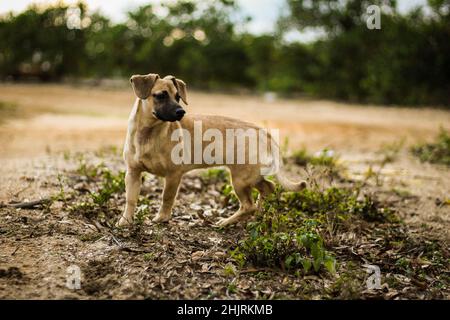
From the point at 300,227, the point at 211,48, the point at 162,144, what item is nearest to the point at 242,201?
the point at 300,227

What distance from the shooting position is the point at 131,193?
14.7ft

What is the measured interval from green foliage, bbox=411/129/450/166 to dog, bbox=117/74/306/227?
461 cm

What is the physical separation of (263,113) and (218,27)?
37.7 ft

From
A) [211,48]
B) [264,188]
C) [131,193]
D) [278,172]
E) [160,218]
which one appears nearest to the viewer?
[131,193]

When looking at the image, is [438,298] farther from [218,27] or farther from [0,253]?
[218,27]

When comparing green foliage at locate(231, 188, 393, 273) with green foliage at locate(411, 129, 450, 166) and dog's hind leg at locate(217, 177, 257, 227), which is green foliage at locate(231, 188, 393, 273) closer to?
dog's hind leg at locate(217, 177, 257, 227)

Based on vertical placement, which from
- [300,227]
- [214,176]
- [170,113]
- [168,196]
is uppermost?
[170,113]

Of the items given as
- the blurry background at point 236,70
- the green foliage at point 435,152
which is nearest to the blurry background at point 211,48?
the blurry background at point 236,70

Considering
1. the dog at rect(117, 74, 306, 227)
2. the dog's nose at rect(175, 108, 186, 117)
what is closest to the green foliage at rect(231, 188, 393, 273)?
the dog at rect(117, 74, 306, 227)

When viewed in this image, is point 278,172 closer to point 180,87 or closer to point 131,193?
point 180,87

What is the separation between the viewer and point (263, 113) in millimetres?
15547

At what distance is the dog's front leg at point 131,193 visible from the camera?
446 centimetres

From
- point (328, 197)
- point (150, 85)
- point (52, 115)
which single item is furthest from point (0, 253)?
point (52, 115)

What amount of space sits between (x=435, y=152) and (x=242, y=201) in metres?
5.23
